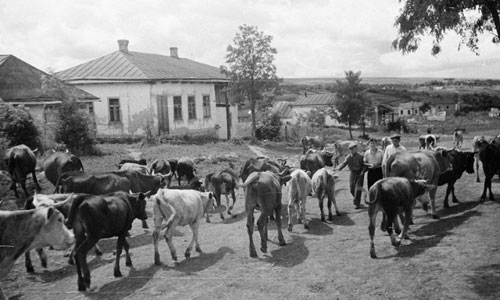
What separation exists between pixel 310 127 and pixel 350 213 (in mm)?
38992

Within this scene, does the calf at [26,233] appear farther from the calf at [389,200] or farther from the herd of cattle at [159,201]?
the calf at [389,200]

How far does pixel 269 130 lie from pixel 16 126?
80.6 ft

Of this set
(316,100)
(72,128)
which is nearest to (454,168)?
(72,128)

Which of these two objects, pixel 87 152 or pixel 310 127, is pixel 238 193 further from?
pixel 310 127

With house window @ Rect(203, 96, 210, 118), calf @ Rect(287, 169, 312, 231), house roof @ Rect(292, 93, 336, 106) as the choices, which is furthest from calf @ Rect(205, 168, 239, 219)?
house roof @ Rect(292, 93, 336, 106)

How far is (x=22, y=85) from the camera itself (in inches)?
949

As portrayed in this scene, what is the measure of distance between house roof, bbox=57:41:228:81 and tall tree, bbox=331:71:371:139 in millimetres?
13308

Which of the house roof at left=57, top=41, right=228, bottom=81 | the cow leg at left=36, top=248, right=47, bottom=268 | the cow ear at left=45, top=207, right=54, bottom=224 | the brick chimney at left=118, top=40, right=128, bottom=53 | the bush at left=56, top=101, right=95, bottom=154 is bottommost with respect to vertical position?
the cow leg at left=36, top=248, right=47, bottom=268

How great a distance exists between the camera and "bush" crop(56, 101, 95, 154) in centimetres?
2319

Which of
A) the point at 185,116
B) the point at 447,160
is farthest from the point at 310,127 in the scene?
the point at 447,160

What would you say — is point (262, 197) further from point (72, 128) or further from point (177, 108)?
point (177, 108)

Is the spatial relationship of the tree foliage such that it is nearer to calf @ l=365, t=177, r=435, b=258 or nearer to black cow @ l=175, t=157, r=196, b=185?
black cow @ l=175, t=157, r=196, b=185

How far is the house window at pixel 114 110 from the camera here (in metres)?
30.7

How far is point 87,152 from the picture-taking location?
23719 mm
